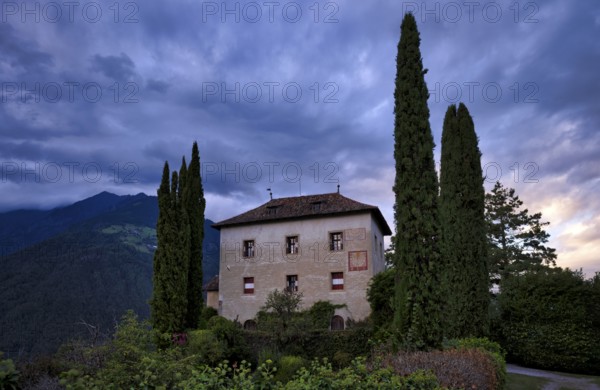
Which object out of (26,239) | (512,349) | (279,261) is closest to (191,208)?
(279,261)

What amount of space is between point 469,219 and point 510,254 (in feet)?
52.8

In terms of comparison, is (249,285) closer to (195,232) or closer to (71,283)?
(195,232)

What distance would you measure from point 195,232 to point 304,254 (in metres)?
8.54

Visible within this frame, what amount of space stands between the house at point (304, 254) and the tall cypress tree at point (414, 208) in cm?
1423

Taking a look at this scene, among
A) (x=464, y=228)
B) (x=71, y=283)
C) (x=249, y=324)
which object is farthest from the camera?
(x=71, y=283)

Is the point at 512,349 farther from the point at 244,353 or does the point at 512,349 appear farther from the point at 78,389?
the point at 78,389

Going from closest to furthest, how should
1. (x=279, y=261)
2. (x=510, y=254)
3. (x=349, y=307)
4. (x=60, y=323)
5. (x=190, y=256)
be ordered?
1. (x=190, y=256)
2. (x=349, y=307)
3. (x=279, y=261)
4. (x=510, y=254)
5. (x=60, y=323)

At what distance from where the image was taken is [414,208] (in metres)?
12.3

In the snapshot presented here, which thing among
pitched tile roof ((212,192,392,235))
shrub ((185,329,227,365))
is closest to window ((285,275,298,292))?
pitched tile roof ((212,192,392,235))

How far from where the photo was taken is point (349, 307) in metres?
26.6

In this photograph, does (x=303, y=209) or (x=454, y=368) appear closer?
(x=454, y=368)

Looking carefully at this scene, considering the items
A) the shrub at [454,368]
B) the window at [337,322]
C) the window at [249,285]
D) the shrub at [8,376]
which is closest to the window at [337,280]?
the window at [337,322]

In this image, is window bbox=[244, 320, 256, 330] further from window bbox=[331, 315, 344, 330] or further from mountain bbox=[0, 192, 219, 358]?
mountain bbox=[0, 192, 219, 358]

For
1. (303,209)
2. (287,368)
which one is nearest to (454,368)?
(287,368)
